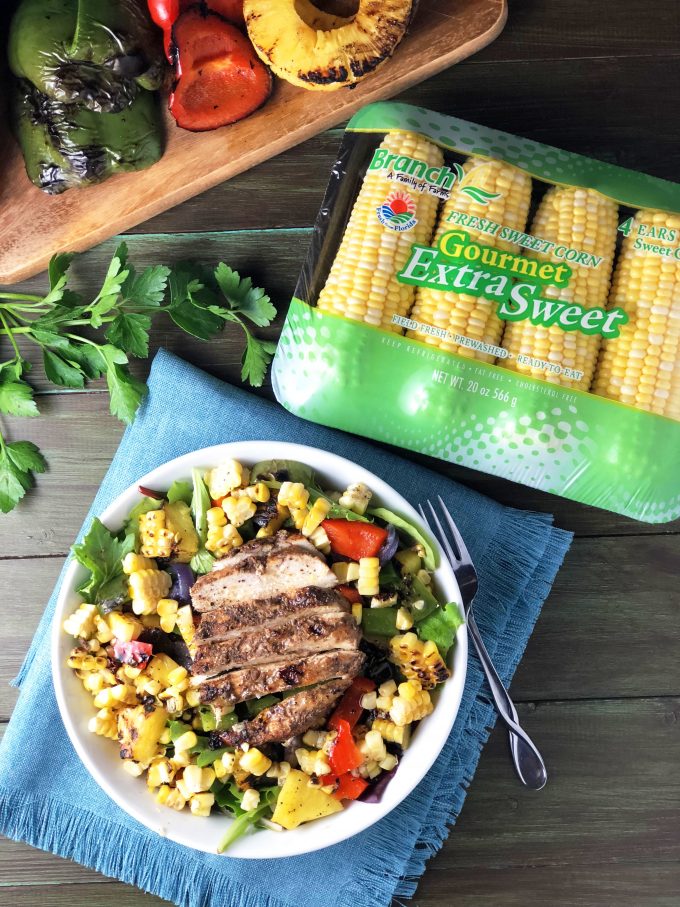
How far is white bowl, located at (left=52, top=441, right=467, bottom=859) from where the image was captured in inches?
96.2

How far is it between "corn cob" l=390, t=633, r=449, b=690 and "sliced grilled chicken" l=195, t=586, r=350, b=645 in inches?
9.5

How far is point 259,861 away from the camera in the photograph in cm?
286

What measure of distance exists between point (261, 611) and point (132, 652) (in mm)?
487

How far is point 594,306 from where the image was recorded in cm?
268

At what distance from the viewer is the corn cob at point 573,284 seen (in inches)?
105

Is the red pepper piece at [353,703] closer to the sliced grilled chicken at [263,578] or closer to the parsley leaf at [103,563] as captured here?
the sliced grilled chicken at [263,578]

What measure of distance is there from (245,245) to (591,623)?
2.16 m

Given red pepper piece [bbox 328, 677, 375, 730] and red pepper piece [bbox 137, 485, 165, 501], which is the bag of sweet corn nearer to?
red pepper piece [bbox 137, 485, 165, 501]

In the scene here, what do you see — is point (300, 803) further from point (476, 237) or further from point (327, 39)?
point (327, 39)

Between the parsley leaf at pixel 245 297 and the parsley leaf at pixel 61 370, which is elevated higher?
the parsley leaf at pixel 245 297

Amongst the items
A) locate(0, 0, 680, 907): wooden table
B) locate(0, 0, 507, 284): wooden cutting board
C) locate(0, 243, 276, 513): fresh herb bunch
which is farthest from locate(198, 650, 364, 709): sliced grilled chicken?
locate(0, 0, 507, 284): wooden cutting board

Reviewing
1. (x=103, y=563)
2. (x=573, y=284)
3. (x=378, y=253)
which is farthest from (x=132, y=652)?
(x=573, y=284)

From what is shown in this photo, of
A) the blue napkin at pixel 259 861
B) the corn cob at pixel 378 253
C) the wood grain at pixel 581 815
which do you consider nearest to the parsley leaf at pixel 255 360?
the blue napkin at pixel 259 861

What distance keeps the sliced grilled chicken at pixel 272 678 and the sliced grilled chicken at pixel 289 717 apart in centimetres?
4
